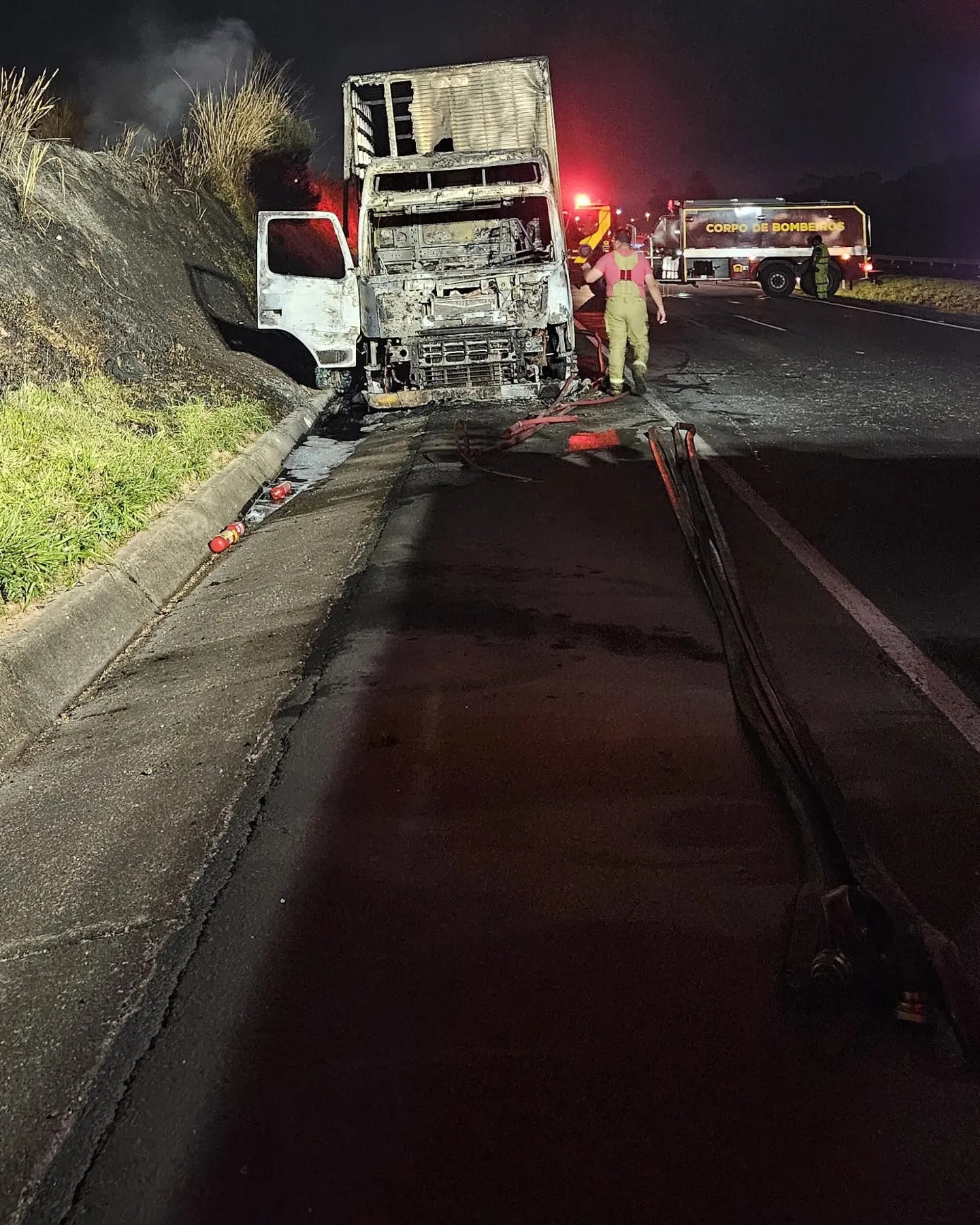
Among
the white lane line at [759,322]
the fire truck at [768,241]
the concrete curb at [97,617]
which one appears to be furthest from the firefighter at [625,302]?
the fire truck at [768,241]

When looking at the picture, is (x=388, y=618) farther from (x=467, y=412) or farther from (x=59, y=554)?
(x=467, y=412)

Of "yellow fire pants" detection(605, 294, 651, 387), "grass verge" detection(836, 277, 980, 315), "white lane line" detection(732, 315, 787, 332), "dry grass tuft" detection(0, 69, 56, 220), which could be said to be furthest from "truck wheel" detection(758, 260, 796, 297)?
"dry grass tuft" detection(0, 69, 56, 220)

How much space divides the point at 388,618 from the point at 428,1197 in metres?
3.45

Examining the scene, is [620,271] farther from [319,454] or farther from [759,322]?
[759,322]

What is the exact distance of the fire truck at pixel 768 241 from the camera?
29922 millimetres

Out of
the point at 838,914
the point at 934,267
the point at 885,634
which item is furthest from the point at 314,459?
the point at 934,267

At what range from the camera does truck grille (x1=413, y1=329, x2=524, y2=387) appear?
12.0 m

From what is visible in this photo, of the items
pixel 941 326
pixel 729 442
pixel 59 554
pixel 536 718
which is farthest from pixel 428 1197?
pixel 941 326

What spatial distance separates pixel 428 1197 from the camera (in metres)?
2.06

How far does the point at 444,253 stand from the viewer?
13.5 meters

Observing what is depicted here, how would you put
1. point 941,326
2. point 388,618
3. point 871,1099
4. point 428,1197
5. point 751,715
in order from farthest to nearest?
point 941,326 → point 388,618 → point 751,715 → point 871,1099 → point 428,1197

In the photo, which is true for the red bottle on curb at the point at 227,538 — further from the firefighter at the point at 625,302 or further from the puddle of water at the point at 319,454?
the firefighter at the point at 625,302

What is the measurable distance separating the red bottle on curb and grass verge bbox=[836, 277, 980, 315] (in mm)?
19860

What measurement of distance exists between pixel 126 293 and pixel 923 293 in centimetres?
2200
